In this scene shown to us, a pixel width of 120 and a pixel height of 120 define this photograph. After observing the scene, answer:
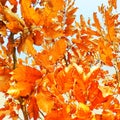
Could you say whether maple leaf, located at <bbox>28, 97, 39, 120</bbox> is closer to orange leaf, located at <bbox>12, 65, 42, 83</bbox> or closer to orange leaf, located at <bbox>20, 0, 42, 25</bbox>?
orange leaf, located at <bbox>12, 65, 42, 83</bbox>

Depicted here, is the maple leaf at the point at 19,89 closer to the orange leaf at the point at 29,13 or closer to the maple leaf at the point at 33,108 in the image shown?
the maple leaf at the point at 33,108

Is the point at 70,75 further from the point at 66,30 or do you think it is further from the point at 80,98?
the point at 66,30

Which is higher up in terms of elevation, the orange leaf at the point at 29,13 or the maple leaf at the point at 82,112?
the orange leaf at the point at 29,13

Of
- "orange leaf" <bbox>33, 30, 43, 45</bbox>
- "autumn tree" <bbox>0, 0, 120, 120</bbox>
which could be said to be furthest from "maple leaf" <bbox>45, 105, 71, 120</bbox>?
"orange leaf" <bbox>33, 30, 43, 45</bbox>

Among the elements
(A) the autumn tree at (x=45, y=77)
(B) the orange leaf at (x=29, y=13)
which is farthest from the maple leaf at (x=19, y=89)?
(B) the orange leaf at (x=29, y=13)

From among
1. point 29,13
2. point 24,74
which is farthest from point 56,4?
point 24,74

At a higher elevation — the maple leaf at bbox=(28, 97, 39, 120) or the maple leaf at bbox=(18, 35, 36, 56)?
the maple leaf at bbox=(18, 35, 36, 56)

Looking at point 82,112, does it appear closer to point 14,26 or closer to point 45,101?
point 45,101

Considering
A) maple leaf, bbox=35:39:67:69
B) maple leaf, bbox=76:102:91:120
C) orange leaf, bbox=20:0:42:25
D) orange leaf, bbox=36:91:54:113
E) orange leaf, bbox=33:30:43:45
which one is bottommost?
maple leaf, bbox=76:102:91:120
